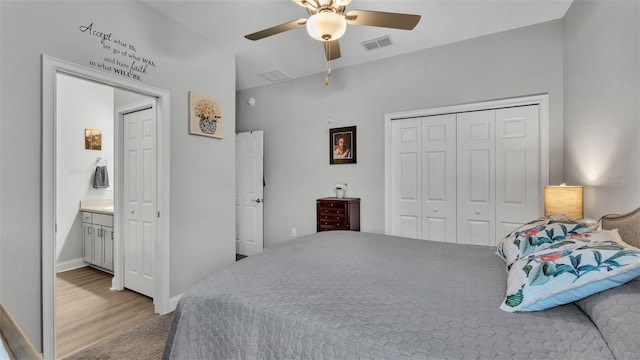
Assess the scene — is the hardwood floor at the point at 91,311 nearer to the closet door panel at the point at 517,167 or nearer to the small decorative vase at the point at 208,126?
the small decorative vase at the point at 208,126

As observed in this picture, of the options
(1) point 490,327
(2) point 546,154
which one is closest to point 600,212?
(2) point 546,154

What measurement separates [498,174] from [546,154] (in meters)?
0.45

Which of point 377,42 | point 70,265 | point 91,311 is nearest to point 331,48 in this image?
point 377,42

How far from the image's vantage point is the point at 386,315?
1.00 m

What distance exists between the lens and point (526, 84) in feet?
9.48

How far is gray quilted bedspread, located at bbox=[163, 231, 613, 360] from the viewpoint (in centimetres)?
84

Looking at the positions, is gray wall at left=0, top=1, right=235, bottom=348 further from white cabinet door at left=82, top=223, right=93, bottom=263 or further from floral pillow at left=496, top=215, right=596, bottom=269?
floral pillow at left=496, top=215, right=596, bottom=269

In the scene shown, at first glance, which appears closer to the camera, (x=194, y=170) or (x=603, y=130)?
(x=603, y=130)

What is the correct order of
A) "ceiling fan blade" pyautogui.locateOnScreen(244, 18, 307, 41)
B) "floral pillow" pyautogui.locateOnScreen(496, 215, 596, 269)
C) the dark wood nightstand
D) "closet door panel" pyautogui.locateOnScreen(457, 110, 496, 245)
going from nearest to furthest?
"floral pillow" pyautogui.locateOnScreen(496, 215, 596, 269), "ceiling fan blade" pyautogui.locateOnScreen(244, 18, 307, 41), "closet door panel" pyautogui.locateOnScreen(457, 110, 496, 245), the dark wood nightstand

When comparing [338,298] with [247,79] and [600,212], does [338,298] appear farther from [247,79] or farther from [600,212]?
[247,79]

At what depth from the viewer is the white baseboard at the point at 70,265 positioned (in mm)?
3740

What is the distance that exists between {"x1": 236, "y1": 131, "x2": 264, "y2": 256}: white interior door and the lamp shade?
354cm

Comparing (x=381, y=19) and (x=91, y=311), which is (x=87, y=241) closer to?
(x=91, y=311)

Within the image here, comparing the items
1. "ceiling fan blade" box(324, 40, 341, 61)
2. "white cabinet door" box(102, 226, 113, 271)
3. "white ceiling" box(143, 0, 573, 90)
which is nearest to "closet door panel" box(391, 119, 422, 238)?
"white ceiling" box(143, 0, 573, 90)
